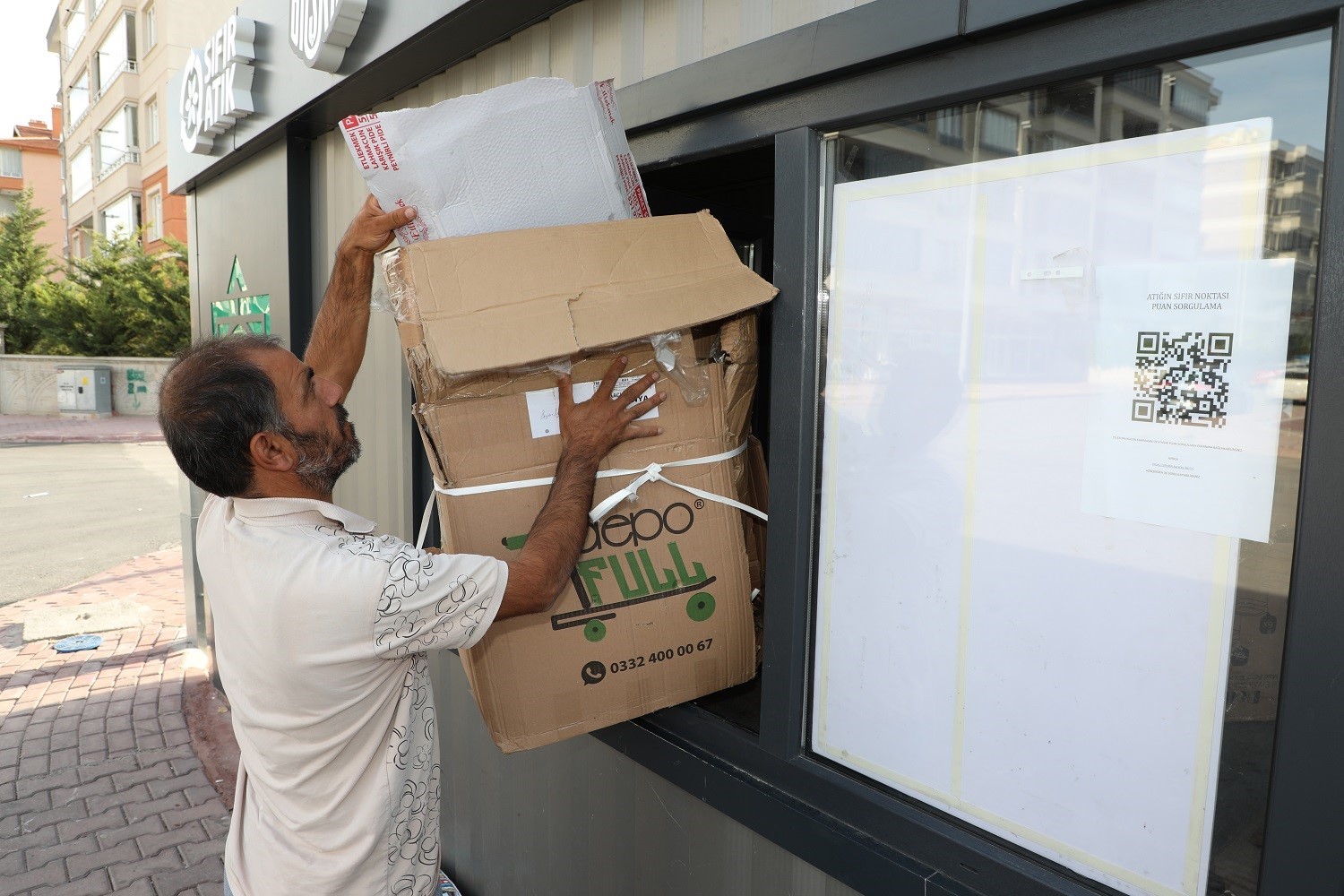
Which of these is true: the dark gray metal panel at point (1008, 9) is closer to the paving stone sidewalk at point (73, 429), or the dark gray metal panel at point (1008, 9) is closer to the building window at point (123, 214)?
the paving stone sidewalk at point (73, 429)

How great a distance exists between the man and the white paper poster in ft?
2.80

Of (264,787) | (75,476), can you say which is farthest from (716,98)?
(75,476)

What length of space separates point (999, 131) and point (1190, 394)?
1.87 ft

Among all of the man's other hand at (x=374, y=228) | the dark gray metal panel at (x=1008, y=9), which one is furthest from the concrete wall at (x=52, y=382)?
the dark gray metal panel at (x=1008, y=9)

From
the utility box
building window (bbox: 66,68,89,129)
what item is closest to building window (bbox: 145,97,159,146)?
building window (bbox: 66,68,89,129)

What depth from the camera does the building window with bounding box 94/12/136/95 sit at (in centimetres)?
2767

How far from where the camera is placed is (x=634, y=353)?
1.79 meters

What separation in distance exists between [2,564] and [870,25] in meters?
9.90

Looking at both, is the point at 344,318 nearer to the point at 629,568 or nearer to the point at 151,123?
the point at 629,568

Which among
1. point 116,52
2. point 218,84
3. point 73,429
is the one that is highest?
point 116,52

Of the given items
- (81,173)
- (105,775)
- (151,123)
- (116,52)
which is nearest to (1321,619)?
(105,775)

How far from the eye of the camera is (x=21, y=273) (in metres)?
24.4

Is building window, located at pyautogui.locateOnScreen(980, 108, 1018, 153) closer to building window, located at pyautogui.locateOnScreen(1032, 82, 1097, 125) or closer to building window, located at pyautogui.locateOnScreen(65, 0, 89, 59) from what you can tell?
building window, located at pyautogui.locateOnScreen(1032, 82, 1097, 125)

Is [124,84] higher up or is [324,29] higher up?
[124,84]
